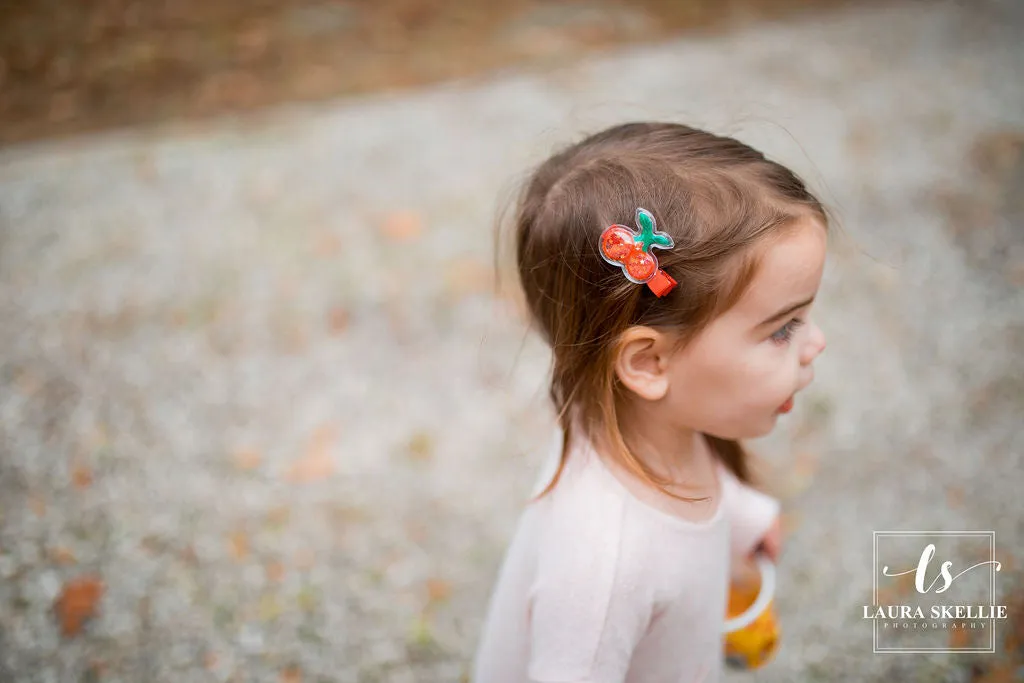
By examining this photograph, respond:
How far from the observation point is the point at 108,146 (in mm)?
4516

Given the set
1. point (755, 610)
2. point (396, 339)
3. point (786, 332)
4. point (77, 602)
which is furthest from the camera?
A: point (396, 339)

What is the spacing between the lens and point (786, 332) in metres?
1.38

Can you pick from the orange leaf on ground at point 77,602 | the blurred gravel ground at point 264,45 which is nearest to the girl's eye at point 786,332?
the orange leaf on ground at point 77,602

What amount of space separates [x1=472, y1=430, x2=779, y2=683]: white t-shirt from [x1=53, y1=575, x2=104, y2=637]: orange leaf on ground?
1458 mm

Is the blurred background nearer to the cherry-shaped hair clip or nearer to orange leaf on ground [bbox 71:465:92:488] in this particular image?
orange leaf on ground [bbox 71:465:92:488]

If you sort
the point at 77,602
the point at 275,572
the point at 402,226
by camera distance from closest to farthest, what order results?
the point at 77,602 < the point at 275,572 < the point at 402,226

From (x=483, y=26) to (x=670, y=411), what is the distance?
480 cm

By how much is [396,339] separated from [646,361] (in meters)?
2.06

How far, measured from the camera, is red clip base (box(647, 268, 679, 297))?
1.28 metres

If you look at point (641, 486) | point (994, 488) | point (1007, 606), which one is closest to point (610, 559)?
point (641, 486)

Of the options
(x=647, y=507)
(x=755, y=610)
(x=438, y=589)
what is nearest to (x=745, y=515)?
(x=755, y=610)

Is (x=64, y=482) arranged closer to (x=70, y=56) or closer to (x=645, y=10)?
(x=70, y=56)

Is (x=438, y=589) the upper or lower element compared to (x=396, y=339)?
lower

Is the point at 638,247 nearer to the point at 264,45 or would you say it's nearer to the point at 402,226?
the point at 402,226
